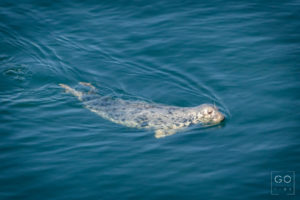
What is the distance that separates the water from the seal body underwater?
0.30 m

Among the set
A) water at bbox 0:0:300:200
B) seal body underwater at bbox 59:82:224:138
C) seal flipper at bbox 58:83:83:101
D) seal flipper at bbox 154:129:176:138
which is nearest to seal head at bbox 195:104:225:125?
seal body underwater at bbox 59:82:224:138

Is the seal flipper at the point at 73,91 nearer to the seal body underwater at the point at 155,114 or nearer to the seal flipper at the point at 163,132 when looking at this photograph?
the seal body underwater at the point at 155,114

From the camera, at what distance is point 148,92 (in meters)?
11.3

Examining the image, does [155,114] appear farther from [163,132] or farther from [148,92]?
[148,92]

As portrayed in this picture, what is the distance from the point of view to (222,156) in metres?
8.16

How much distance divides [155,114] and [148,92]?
5.23ft

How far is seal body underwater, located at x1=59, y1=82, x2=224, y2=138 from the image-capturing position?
9.48m

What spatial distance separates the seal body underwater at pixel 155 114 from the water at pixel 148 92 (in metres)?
0.30

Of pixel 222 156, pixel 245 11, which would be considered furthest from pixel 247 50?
pixel 222 156

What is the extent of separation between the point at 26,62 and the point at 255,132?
8.19 meters

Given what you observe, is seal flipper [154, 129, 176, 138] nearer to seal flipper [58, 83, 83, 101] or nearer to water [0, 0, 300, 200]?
water [0, 0, 300, 200]

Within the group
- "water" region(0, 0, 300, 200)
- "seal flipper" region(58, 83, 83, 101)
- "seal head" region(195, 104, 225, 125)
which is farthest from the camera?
"seal flipper" region(58, 83, 83, 101)

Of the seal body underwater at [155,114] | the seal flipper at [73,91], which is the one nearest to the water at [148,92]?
the seal flipper at [73,91]

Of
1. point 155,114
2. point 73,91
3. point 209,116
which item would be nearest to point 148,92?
point 155,114
